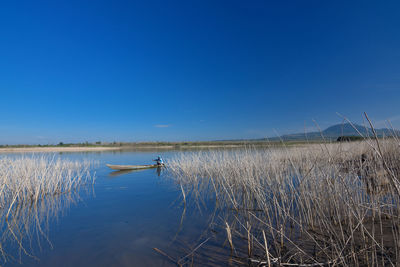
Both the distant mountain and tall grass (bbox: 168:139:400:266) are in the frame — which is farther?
tall grass (bbox: 168:139:400:266)

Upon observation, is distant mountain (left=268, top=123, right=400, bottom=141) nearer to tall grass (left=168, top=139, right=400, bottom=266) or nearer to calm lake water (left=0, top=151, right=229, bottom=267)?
tall grass (left=168, top=139, right=400, bottom=266)

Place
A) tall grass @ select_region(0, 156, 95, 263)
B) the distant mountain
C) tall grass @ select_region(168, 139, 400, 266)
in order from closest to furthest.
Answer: the distant mountain, tall grass @ select_region(168, 139, 400, 266), tall grass @ select_region(0, 156, 95, 263)

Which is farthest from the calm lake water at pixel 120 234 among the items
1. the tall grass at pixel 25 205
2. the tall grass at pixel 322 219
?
the tall grass at pixel 322 219

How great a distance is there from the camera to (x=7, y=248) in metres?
3.83

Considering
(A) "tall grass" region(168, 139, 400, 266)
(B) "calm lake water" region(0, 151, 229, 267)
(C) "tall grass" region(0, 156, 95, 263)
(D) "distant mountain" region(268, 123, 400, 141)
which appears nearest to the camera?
(D) "distant mountain" region(268, 123, 400, 141)

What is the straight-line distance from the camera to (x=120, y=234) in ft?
14.5

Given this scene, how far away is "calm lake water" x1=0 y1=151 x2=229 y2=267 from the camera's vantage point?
11.3ft

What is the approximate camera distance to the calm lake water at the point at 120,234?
3.46m

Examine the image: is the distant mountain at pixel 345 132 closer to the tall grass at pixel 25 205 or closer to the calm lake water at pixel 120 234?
the calm lake water at pixel 120 234

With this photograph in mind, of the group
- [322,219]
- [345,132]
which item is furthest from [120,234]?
[345,132]

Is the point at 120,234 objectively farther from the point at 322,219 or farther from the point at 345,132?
the point at 345,132

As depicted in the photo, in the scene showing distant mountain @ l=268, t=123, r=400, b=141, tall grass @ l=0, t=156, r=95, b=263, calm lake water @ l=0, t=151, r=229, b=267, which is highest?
distant mountain @ l=268, t=123, r=400, b=141

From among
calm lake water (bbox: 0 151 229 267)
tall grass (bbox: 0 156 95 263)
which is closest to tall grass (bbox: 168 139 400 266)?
calm lake water (bbox: 0 151 229 267)

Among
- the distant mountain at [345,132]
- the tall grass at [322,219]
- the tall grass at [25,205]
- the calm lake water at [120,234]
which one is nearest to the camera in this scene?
the distant mountain at [345,132]
